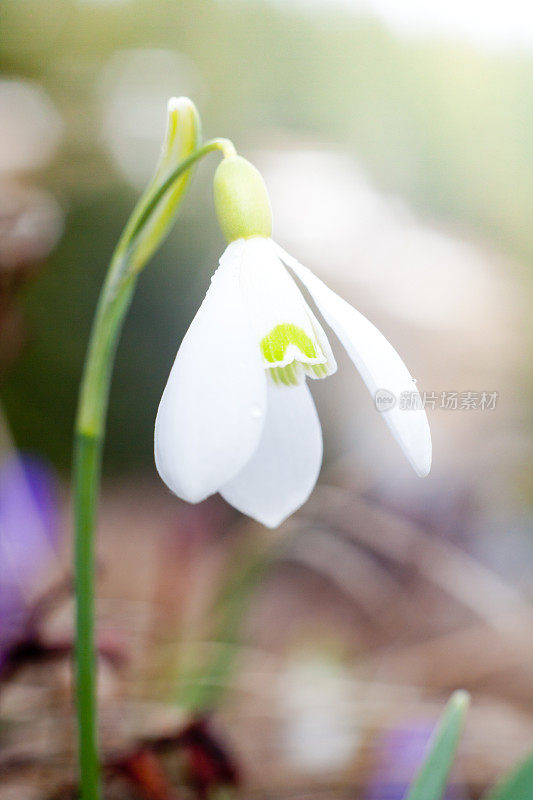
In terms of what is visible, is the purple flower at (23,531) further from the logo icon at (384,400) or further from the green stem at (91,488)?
the logo icon at (384,400)

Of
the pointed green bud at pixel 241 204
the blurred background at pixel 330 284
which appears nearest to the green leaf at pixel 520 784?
the pointed green bud at pixel 241 204

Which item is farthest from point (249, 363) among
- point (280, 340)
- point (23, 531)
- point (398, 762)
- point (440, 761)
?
point (23, 531)

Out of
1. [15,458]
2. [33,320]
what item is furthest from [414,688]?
[33,320]

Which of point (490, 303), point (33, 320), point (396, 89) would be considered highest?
point (396, 89)

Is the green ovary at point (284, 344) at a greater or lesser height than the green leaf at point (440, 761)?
greater

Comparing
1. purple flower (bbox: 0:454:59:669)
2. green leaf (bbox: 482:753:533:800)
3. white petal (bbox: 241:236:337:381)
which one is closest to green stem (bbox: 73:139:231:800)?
white petal (bbox: 241:236:337:381)

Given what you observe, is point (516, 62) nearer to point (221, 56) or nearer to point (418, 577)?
point (221, 56)

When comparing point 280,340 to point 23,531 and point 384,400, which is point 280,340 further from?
point 23,531
